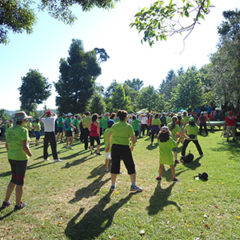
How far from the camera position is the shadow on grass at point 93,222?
3.48 metres

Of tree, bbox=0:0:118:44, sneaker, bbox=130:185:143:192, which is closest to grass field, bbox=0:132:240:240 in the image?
sneaker, bbox=130:185:143:192

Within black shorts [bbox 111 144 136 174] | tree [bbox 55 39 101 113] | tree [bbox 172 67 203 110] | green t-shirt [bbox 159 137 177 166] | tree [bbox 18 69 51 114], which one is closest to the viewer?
black shorts [bbox 111 144 136 174]

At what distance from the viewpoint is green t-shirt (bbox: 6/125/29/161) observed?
437 cm

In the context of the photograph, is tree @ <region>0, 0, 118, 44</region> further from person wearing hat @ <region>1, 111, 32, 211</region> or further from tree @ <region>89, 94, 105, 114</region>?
tree @ <region>89, 94, 105, 114</region>

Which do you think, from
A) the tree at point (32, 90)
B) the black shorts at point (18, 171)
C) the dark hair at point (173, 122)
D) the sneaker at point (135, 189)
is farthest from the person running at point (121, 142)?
the tree at point (32, 90)

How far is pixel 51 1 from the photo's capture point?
8344 millimetres

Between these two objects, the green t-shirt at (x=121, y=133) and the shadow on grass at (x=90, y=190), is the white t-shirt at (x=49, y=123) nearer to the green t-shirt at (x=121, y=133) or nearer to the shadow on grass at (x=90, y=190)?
the shadow on grass at (x=90, y=190)

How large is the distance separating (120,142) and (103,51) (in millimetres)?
49865

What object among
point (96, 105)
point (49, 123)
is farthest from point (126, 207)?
point (96, 105)

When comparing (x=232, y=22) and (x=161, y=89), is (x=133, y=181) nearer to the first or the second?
(x=232, y=22)

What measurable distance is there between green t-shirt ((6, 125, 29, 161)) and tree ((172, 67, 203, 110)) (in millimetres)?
30626

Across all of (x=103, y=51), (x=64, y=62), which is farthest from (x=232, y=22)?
(x=103, y=51)

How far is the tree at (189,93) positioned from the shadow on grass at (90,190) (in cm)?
2851

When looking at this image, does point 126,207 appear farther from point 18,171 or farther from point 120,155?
point 18,171
